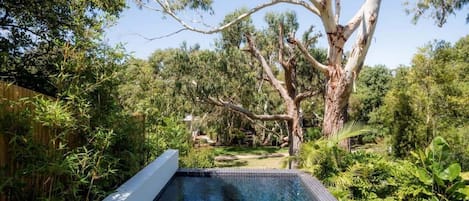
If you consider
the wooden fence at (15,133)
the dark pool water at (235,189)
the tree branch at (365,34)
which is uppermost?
the tree branch at (365,34)

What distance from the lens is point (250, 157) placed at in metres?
23.2

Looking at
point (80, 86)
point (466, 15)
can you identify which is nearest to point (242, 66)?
point (466, 15)

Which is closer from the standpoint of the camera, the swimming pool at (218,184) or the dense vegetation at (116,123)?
the dense vegetation at (116,123)

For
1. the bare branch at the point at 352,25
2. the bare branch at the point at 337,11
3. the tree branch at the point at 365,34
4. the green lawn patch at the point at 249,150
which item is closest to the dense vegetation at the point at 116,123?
the tree branch at the point at 365,34

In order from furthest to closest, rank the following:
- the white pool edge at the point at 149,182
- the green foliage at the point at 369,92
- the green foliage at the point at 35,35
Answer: the green foliage at the point at 369,92, the green foliage at the point at 35,35, the white pool edge at the point at 149,182

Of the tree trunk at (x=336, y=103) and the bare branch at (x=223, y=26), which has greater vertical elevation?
the bare branch at (x=223, y=26)

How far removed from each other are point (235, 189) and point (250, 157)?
16129 mm

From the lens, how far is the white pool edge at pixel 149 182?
4.18m

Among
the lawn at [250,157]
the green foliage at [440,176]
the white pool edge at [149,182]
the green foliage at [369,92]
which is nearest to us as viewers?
the white pool edge at [149,182]

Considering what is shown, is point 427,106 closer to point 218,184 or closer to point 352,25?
point 352,25

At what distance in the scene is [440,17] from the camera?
36.3ft

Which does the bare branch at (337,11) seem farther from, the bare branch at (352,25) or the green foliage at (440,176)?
the green foliage at (440,176)

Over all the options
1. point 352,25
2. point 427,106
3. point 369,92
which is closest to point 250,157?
point 369,92

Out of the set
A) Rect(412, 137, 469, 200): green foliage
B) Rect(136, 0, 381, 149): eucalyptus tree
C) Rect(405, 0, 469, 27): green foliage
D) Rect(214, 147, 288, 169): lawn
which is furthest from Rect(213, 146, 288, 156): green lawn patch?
Rect(412, 137, 469, 200): green foliage
